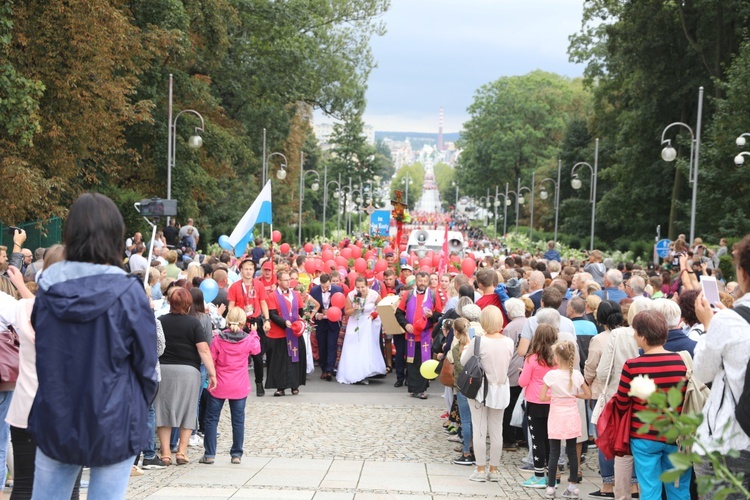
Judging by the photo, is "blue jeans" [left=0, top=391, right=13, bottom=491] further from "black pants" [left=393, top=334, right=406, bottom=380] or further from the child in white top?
"black pants" [left=393, top=334, right=406, bottom=380]

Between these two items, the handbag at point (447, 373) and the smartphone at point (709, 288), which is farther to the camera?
the handbag at point (447, 373)

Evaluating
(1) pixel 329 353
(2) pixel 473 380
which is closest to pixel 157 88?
(1) pixel 329 353

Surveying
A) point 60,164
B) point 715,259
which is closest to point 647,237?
point 715,259

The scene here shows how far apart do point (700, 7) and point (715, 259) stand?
14010 millimetres

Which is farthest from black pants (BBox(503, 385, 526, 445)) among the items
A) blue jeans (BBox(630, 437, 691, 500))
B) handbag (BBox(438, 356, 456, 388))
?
blue jeans (BBox(630, 437, 691, 500))

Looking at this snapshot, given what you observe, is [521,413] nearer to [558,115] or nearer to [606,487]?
[606,487]

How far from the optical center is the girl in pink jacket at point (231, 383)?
948 cm

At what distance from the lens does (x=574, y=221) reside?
59.6 metres

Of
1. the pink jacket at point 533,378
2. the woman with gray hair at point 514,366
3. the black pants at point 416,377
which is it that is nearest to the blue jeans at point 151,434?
the pink jacket at point 533,378

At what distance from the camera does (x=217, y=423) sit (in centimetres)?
956

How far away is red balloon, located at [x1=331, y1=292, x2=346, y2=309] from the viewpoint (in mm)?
15500

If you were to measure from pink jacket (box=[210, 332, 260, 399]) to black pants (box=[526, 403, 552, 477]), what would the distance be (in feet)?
9.09

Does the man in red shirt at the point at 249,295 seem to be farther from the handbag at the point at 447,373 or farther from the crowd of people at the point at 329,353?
the handbag at the point at 447,373

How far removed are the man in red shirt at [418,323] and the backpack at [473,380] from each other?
4.79 m
